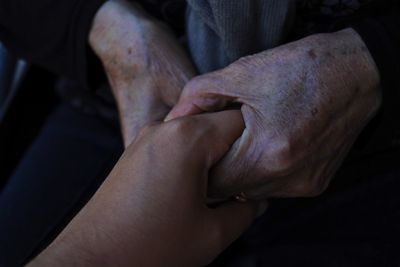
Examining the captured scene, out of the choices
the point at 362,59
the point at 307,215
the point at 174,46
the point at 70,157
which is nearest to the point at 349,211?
the point at 307,215

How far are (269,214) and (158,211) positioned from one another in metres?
0.27

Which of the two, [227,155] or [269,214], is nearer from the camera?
[227,155]

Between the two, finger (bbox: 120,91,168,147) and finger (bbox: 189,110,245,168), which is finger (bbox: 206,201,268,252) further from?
finger (bbox: 120,91,168,147)

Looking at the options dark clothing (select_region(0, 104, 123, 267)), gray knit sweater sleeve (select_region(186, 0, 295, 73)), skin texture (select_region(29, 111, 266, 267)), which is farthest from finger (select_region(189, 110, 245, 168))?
dark clothing (select_region(0, 104, 123, 267))

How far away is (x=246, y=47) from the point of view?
773 mm

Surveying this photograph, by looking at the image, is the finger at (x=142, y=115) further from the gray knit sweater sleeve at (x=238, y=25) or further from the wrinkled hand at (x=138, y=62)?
the gray knit sweater sleeve at (x=238, y=25)

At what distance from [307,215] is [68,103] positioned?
1.79 ft

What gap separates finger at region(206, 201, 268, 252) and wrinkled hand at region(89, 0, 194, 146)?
0.70ft

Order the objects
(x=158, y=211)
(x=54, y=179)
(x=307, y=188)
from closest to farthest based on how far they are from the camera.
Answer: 1. (x=158, y=211)
2. (x=307, y=188)
3. (x=54, y=179)

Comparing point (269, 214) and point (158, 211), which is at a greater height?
point (158, 211)

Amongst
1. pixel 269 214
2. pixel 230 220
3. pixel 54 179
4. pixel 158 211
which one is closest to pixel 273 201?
pixel 269 214

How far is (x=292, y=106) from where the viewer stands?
2.30ft

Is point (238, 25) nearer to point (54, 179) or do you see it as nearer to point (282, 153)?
point (282, 153)

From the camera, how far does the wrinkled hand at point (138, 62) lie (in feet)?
2.86
